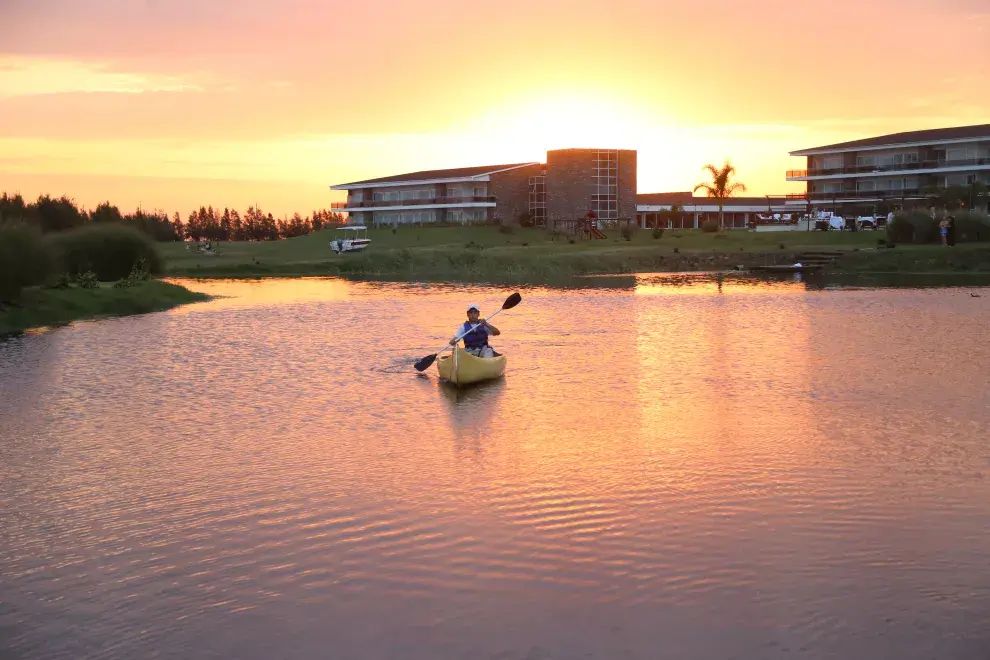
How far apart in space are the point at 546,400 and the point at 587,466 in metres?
7.11

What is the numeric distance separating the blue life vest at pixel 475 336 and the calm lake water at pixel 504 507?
59.0 inches

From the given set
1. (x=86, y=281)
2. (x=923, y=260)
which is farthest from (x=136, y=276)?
(x=923, y=260)

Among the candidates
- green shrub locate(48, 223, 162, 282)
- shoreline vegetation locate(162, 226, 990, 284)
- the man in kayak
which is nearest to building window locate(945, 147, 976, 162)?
shoreline vegetation locate(162, 226, 990, 284)

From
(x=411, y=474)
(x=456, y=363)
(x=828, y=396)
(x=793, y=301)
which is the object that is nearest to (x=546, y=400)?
(x=456, y=363)

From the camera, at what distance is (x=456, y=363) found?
25.9 metres

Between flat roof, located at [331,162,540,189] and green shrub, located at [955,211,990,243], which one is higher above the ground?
flat roof, located at [331,162,540,189]

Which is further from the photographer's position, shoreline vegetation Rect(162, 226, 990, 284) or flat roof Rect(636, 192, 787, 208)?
flat roof Rect(636, 192, 787, 208)

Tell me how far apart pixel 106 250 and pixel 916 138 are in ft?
272

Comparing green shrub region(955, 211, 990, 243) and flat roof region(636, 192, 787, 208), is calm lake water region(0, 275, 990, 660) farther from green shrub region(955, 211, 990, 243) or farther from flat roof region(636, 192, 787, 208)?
flat roof region(636, 192, 787, 208)

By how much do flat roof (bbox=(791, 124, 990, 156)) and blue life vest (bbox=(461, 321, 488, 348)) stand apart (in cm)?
8795

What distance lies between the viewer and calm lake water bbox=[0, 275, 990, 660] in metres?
10.3

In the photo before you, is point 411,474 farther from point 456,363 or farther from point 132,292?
point 132,292

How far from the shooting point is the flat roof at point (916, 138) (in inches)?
4013

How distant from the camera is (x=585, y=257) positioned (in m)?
81.6
